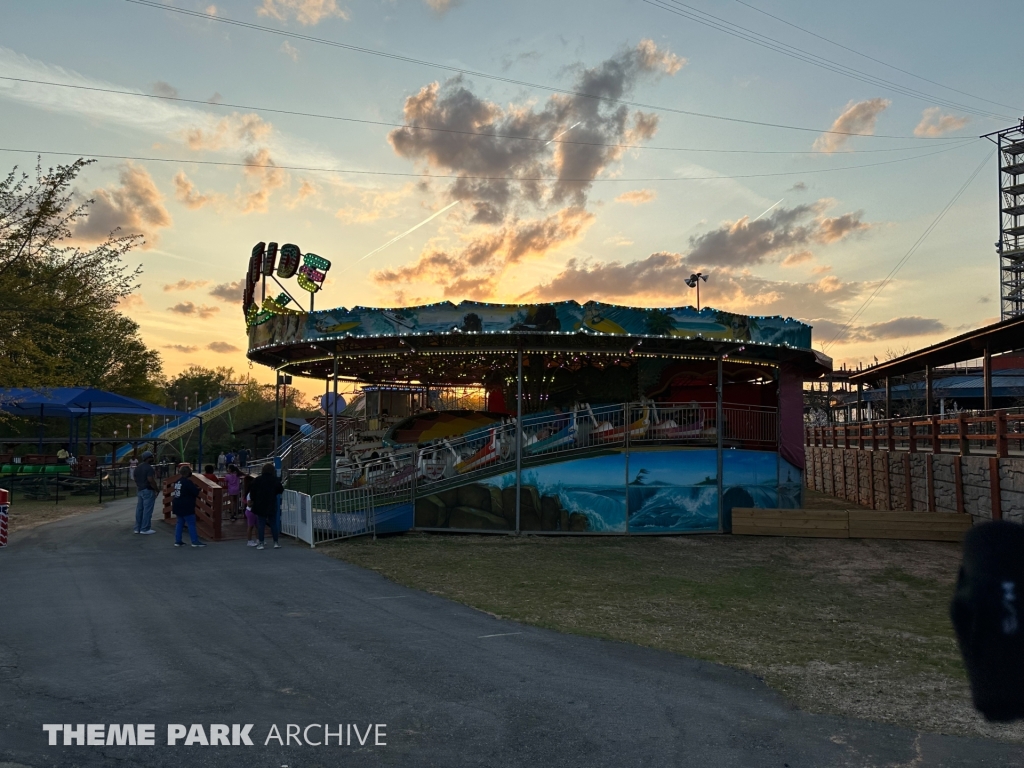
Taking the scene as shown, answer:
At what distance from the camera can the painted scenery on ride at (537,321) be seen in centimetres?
1820

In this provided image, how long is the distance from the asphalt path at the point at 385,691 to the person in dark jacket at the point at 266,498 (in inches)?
192

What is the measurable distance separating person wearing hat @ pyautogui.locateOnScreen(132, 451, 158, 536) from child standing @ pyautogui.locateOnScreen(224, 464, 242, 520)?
1688 mm

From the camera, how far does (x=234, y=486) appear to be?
1931 cm

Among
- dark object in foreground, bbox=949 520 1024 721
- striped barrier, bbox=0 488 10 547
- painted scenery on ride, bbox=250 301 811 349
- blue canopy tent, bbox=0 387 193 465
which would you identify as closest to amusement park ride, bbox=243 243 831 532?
painted scenery on ride, bbox=250 301 811 349

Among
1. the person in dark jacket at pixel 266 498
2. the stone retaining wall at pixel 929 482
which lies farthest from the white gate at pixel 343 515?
the stone retaining wall at pixel 929 482

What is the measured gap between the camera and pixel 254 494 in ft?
53.1

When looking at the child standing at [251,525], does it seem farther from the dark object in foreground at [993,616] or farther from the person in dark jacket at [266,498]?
the dark object in foreground at [993,616]

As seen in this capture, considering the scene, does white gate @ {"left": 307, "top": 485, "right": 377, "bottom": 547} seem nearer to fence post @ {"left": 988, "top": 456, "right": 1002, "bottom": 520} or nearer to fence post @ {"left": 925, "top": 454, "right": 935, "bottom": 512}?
fence post @ {"left": 988, "top": 456, "right": 1002, "bottom": 520}

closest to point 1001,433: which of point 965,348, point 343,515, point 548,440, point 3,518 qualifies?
point 965,348

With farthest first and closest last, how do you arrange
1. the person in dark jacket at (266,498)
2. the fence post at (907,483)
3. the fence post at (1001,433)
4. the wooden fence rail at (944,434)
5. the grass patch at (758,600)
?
the fence post at (907,483) < the wooden fence rail at (944,434) < the fence post at (1001,433) < the person in dark jacket at (266,498) < the grass patch at (758,600)

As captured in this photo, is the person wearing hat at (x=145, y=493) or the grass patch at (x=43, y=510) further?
the grass patch at (x=43, y=510)

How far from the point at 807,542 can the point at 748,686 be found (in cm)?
1221

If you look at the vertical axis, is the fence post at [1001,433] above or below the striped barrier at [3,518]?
above

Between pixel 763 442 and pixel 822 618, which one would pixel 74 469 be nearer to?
pixel 763 442
